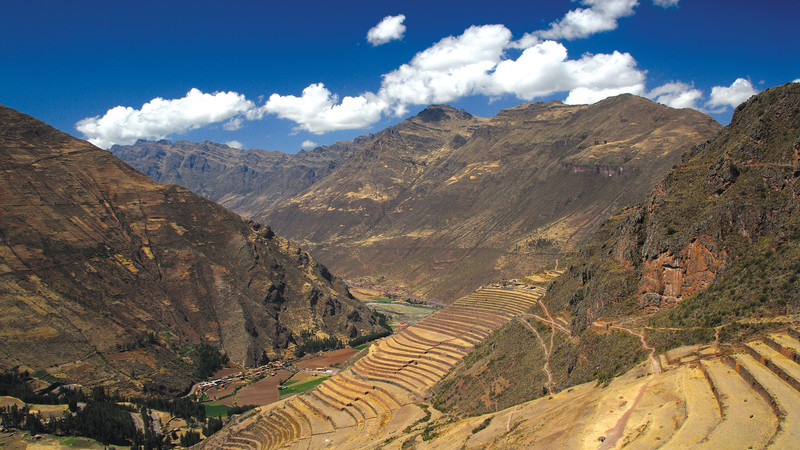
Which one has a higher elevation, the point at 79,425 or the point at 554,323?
the point at 554,323

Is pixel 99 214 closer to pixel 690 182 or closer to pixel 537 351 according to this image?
pixel 537 351

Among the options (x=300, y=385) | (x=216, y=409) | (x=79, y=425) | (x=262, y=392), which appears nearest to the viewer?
(x=79, y=425)

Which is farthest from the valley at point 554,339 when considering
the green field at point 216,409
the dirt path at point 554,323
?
the green field at point 216,409

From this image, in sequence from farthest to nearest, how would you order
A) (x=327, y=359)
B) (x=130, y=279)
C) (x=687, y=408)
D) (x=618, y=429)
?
(x=130, y=279) < (x=327, y=359) < (x=618, y=429) < (x=687, y=408)

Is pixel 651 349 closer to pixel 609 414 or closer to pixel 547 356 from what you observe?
pixel 609 414

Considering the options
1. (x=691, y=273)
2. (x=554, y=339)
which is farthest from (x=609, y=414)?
(x=554, y=339)

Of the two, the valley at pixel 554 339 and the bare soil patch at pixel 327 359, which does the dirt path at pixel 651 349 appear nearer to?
the valley at pixel 554 339

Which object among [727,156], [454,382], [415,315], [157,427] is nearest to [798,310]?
[727,156]
